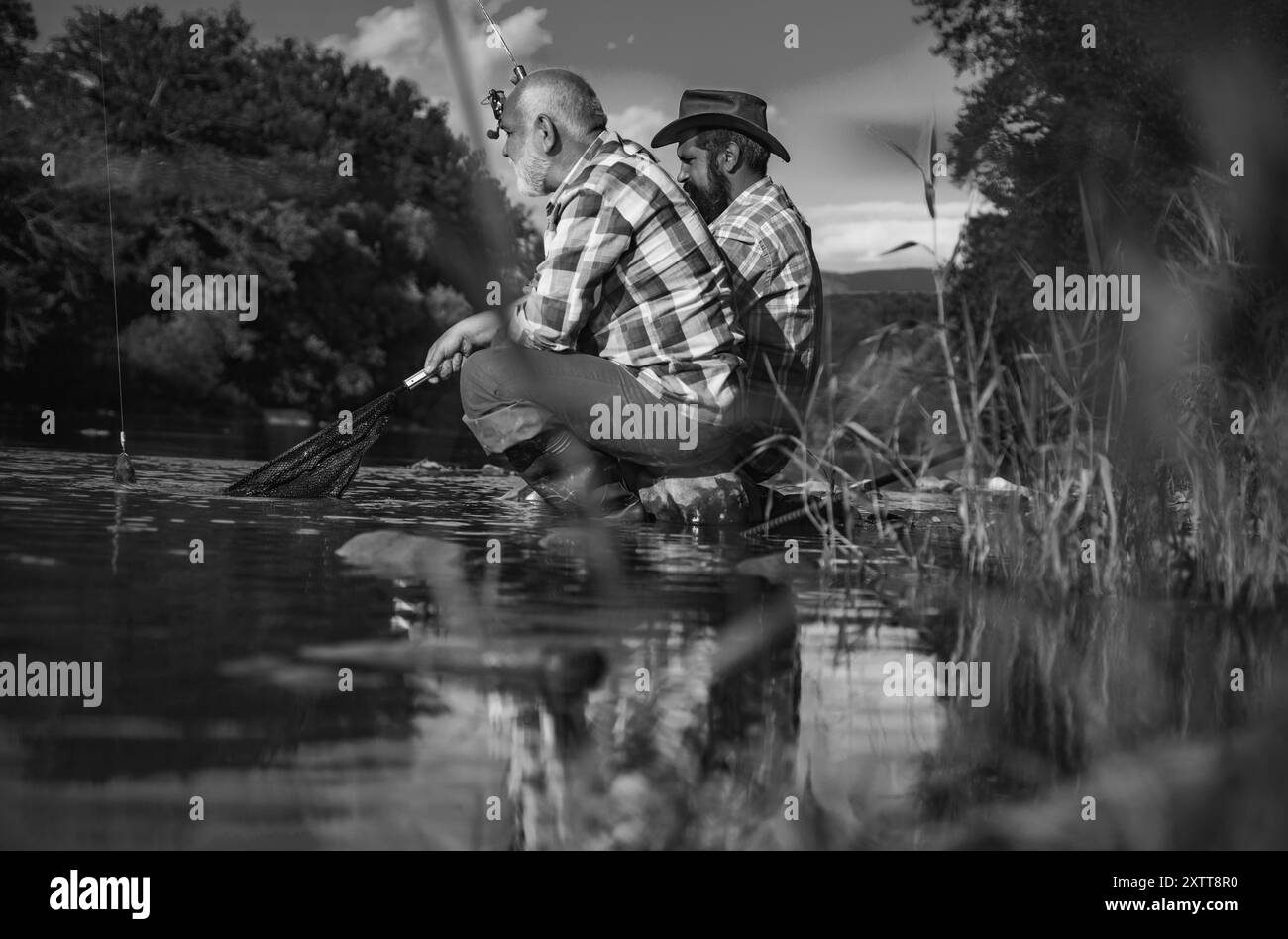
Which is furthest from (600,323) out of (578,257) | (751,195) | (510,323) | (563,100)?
(751,195)

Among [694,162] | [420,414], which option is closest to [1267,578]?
[694,162]

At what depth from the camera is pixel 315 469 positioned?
6.65 metres

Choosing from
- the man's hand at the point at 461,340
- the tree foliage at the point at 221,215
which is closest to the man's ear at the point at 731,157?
the man's hand at the point at 461,340

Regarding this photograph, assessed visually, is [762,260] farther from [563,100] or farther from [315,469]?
[315,469]

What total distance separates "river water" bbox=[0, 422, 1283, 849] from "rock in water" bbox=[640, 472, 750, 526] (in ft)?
3.42

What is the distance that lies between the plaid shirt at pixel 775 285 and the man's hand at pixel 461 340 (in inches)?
38.4

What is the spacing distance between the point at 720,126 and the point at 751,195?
1.16ft

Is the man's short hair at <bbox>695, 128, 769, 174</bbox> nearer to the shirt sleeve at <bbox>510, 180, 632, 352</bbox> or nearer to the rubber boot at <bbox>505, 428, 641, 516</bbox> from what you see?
the shirt sleeve at <bbox>510, 180, 632, 352</bbox>

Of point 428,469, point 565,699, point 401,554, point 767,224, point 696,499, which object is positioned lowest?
point 565,699

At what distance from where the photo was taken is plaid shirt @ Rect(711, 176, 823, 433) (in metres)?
6.18

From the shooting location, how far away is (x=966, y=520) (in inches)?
181

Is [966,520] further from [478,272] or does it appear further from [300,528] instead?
[478,272]

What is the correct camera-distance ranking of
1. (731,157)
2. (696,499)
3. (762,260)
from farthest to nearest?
(731,157) → (762,260) → (696,499)

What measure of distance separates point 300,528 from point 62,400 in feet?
60.5
